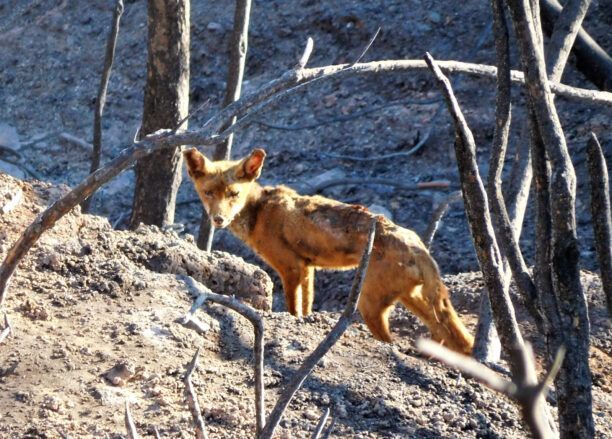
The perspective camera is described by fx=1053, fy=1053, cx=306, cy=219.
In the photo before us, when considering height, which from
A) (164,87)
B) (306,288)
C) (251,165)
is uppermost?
(164,87)

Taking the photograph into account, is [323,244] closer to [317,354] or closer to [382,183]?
[382,183]

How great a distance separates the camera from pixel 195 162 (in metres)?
8.84

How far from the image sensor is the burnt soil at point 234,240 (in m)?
4.86

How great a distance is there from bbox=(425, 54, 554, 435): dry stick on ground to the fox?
3611 mm

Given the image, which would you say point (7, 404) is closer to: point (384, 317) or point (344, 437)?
point (344, 437)

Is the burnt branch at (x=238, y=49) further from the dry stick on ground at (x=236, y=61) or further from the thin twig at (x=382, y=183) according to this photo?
the thin twig at (x=382, y=183)

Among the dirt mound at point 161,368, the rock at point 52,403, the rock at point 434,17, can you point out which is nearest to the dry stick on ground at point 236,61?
the dirt mound at point 161,368

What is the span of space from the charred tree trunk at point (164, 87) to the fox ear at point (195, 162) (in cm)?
10

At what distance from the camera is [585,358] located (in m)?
3.11

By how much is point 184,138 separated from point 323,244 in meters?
4.05

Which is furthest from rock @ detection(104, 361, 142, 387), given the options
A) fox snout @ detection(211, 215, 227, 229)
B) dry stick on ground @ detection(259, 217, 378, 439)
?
fox snout @ detection(211, 215, 227, 229)

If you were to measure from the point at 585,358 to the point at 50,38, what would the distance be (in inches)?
Result: 646

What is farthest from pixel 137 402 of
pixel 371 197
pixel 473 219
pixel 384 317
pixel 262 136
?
pixel 262 136

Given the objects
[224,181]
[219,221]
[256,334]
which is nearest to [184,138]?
[256,334]
